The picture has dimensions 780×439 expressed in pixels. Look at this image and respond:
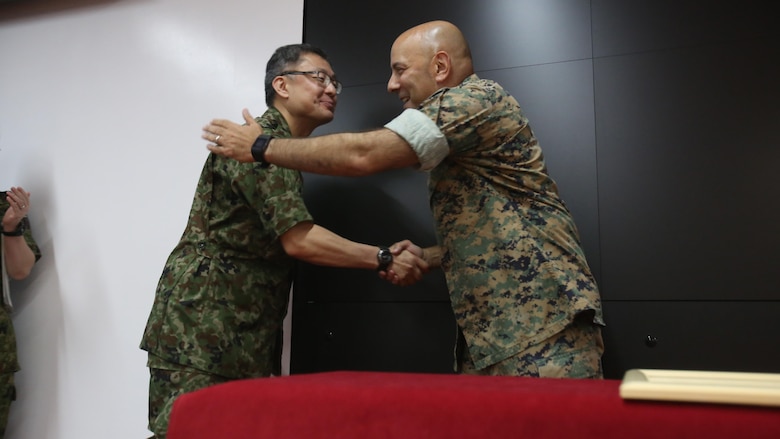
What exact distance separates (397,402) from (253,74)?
2.27 metres

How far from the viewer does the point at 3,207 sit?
328 cm

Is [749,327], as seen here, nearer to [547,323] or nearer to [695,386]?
[547,323]

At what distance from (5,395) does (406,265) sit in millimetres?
1993

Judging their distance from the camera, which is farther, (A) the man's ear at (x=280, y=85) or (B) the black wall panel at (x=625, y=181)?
(A) the man's ear at (x=280, y=85)

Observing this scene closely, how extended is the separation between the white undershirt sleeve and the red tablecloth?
0.79 m

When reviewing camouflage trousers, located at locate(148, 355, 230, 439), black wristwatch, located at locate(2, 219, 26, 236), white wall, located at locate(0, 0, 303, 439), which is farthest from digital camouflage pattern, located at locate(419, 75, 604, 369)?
black wristwatch, located at locate(2, 219, 26, 236)

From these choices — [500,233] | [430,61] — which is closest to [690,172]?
[500,233]

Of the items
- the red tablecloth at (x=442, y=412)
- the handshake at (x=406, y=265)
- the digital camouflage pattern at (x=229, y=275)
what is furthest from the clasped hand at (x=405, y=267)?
the red tablecloth at (x=442, y=412)

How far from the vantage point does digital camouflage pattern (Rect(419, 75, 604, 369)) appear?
1.78 meters

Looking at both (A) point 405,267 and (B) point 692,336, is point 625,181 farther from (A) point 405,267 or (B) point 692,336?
(A) point 405,267

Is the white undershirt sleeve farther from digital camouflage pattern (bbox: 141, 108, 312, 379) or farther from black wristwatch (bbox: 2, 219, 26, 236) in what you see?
black wristwatch (bbox: 2, 219, 26, 236)

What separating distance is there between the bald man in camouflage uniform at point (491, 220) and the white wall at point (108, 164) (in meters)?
1.12

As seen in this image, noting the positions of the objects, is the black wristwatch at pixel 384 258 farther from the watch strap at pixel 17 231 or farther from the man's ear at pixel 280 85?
the watch strap at pixel 17 231

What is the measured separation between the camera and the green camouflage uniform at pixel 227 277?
82.8 inches
